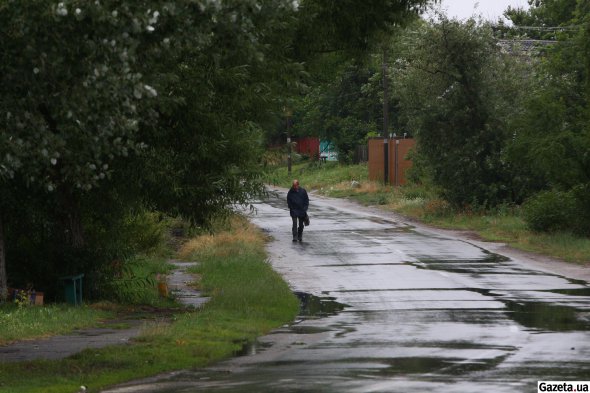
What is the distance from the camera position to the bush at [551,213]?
31500 millimetres

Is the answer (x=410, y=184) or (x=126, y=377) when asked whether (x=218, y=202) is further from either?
(x=410, y=184)

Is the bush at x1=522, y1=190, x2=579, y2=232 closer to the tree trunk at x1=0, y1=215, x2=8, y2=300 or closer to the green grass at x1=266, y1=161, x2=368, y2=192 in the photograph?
the tree trunk at x1=0, y1=215, x2=8, y2=300

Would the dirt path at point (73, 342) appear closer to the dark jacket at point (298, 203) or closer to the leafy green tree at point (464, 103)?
the dark jacket at point (298, 203)

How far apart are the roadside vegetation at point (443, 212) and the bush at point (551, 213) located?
26 centimetres

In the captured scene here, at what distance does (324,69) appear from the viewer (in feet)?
79.8

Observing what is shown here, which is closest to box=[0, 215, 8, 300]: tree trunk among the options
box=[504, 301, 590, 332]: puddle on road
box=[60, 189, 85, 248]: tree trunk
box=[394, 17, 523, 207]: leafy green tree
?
box=[60, 189, 85, 248]: tree trunk

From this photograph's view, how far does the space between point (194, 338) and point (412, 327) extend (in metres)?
3.39

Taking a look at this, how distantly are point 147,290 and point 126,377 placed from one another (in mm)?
8826

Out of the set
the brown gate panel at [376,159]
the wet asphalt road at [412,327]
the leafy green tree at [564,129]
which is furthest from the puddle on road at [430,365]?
the brown gate panel at [376,159]

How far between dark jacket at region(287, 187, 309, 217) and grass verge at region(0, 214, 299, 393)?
6.48 metres

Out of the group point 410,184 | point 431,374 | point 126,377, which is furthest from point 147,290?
point 410,184

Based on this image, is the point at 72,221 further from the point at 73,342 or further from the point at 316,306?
the point at 316,306

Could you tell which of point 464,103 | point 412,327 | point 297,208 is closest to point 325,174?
point 464,103

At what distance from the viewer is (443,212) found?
134 feet
